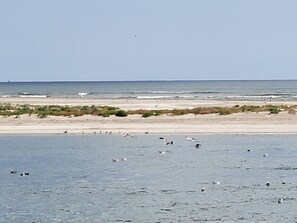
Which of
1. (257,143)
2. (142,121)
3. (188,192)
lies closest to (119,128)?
(142,121)

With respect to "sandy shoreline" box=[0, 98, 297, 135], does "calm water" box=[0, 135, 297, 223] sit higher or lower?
lower

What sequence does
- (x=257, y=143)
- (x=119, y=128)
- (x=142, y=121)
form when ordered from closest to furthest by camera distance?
1. (x=257, y=143)
2. (x=119, y=128)
3. (x=142, y=121)

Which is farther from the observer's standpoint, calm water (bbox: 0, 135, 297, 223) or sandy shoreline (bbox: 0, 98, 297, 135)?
sandy shoreline (bbox: 0, 98, 297, 135)

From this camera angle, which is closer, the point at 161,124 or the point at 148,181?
the point at 148,181

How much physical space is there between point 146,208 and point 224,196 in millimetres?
2592

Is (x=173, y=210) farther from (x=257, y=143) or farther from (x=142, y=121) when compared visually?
(x=142, y=121)

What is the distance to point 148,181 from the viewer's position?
23078mm

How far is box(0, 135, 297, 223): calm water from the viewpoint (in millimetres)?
18250

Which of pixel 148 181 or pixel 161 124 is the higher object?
pixel 161 124

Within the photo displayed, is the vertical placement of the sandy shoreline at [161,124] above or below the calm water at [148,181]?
above

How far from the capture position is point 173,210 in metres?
18.4

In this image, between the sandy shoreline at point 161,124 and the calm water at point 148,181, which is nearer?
the calm water at point 148,181

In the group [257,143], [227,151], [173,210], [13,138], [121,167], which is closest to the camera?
[173,210]

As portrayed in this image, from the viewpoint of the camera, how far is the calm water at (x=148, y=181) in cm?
1825
